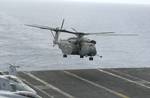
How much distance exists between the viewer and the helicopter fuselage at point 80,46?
50.3m

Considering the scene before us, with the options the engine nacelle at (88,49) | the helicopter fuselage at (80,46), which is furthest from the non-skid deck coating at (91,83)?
the helicopter fuselage at (80,46)

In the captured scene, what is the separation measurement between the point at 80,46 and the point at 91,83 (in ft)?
31.4

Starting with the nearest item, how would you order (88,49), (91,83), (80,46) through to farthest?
1. (91,83)
2. (88,49)
3. (80,46)

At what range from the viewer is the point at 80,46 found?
51.4 m

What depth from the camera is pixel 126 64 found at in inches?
3816

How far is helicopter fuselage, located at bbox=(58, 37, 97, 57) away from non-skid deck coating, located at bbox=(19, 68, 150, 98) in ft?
7.95

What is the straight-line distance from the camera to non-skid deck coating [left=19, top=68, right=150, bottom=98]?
123ft

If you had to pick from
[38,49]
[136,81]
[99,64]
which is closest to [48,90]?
[136,81]

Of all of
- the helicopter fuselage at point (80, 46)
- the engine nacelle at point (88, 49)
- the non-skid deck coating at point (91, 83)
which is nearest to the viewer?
the non-skid deck coating at point (91, 83)

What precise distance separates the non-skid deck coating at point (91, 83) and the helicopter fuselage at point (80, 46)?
2.42m

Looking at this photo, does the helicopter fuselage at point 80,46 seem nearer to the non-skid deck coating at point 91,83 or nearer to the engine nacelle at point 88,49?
the engine nacelle at point 88,49

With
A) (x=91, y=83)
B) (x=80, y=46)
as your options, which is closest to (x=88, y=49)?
(x=80, y=46)

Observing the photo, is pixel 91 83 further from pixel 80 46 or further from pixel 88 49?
pixel 80 46

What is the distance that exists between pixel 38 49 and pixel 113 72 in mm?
55308
